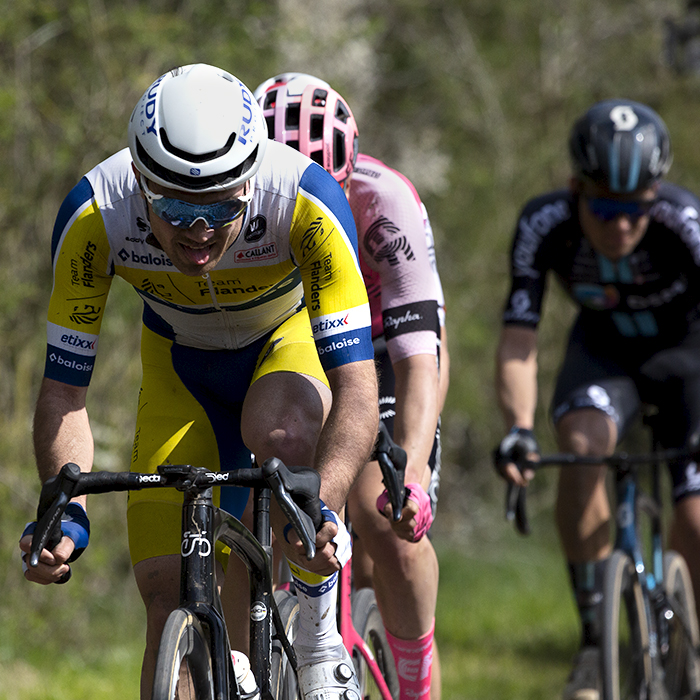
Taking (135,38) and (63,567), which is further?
(135,38)

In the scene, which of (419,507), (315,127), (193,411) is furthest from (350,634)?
(315,127)

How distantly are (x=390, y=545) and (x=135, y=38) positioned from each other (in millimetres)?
3856

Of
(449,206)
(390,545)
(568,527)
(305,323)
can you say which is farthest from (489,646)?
(449,206)

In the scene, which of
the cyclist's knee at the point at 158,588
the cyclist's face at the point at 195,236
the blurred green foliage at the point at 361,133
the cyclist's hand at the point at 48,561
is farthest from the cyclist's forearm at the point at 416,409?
the blurred green foliage at the point at 361,133

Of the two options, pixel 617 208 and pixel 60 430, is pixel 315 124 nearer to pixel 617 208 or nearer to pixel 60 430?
pixel 60 430

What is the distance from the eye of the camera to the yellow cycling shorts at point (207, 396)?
10.2 ft

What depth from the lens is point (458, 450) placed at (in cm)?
1227

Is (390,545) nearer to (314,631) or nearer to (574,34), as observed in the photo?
(314,631)

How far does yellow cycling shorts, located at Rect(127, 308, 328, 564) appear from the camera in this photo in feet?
10.2

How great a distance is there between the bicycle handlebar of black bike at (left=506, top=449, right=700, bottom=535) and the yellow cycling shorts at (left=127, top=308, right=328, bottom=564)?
1.58m

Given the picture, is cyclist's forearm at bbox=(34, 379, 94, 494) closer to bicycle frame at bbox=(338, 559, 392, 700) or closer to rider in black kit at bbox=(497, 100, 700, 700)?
bicycle frame at bbox=(338, 559, 392, 700)

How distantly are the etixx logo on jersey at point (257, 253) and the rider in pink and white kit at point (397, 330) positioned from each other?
2.27 ft

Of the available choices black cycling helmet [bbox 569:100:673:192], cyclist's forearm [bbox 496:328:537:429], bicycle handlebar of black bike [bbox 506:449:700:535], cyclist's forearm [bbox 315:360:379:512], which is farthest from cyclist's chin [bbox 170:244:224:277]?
black cycling helmet [bbox 569:100:673:192]

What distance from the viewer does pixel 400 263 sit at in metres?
3.59
